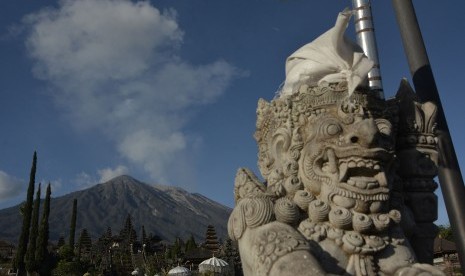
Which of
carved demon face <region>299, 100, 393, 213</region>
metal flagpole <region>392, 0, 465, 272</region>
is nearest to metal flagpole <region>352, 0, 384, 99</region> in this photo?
metal flagpole <region>392, 0, 465, 272</region>

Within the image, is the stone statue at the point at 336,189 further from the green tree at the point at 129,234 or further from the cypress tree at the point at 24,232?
the green tree at the point at 129,234

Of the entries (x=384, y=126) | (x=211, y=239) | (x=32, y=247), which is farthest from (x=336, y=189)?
(x=211, y=239)

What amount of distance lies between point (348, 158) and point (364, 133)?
223 millimetres

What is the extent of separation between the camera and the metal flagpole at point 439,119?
4.95 meters

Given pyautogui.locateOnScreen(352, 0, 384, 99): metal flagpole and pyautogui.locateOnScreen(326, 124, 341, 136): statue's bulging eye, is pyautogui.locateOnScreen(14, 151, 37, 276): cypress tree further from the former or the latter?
pyautogui.locateOnScreen(326, 124, 341, 136): statue's bulging eye

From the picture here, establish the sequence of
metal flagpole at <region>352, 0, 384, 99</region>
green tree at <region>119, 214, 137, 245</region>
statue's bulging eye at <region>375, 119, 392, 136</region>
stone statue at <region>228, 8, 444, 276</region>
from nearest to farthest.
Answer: stone statue at <region>228, 8, 444, 276</region>, statue's bulging eye at <region>375, 119, 392, 136</region>, metal flagpole at <region>352, 0, 384, 99</region>, green tree at <region>119, 214, 137, 245</region>

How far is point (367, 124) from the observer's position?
3330 mm

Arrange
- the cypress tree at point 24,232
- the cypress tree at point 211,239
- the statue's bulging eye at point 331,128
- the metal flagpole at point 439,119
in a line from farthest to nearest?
the cypress tree at point 211,239 → the cypress tree at point 24,232 → the metal flagpole at point 439,119 → the statue's bulging eye at point 331,128

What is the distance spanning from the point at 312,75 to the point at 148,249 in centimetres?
4629

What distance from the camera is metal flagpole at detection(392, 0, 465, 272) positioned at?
4945mm

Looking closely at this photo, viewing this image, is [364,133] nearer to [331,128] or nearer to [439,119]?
[331,128]

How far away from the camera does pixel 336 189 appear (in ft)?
10.9

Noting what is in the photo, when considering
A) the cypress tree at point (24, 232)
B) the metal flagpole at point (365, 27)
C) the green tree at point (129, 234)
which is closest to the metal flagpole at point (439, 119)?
the metal flagpole at point (365, 27)

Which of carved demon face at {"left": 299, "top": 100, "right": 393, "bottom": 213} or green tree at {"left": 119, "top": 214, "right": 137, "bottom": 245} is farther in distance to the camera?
green tree at {"left": 119, "top": 214, "right": 137, "bottom": 245}
